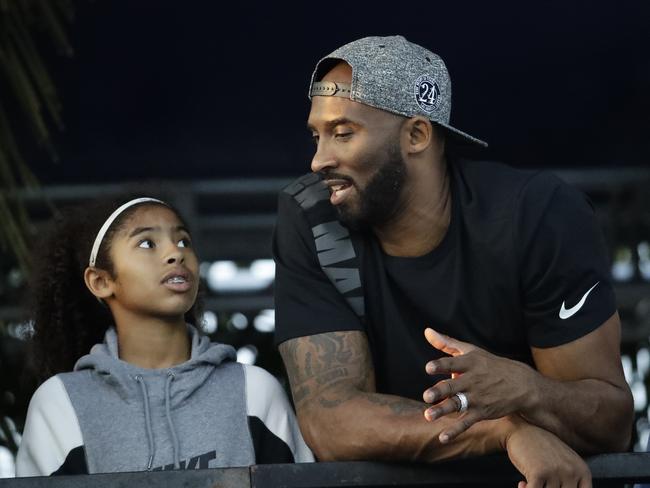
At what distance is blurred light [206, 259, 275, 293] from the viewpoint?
621 centimetres

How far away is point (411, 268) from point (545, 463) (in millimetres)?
567

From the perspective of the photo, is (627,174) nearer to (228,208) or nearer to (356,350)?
(228,208)

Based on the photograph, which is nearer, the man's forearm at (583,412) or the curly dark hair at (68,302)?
the man's forearm at (583,412)

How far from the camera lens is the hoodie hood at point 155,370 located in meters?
2.76

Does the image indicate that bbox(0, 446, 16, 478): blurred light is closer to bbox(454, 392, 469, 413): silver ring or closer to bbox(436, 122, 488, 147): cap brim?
bbox(436, 122, 488, 147): cap brim

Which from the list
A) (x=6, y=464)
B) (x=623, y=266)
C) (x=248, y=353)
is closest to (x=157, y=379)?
(x=6, y=464)

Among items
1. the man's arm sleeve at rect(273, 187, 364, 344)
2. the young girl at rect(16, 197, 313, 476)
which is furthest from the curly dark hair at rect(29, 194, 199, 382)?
the man's arm sleeve at rect(273, 187, 364, 344)

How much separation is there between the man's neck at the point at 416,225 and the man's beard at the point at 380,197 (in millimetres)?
23

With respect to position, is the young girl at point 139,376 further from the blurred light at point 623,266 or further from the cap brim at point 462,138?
the blurred light at point 623,266

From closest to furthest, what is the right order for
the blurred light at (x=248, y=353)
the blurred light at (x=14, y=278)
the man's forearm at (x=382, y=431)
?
the man's forearm at (x=382, y=431) < the blurred light at (x=14, y=278) < the blurred light at (x=248, y=353)

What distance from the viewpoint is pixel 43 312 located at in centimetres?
315

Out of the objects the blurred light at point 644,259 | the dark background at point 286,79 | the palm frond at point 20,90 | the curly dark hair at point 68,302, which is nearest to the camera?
the curly dark hair at point 68,302

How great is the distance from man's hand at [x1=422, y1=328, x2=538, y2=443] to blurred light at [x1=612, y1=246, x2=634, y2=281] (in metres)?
3.77

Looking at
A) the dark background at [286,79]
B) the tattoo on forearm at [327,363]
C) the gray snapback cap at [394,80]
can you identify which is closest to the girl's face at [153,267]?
the tattoo on forearm at [327,363]
